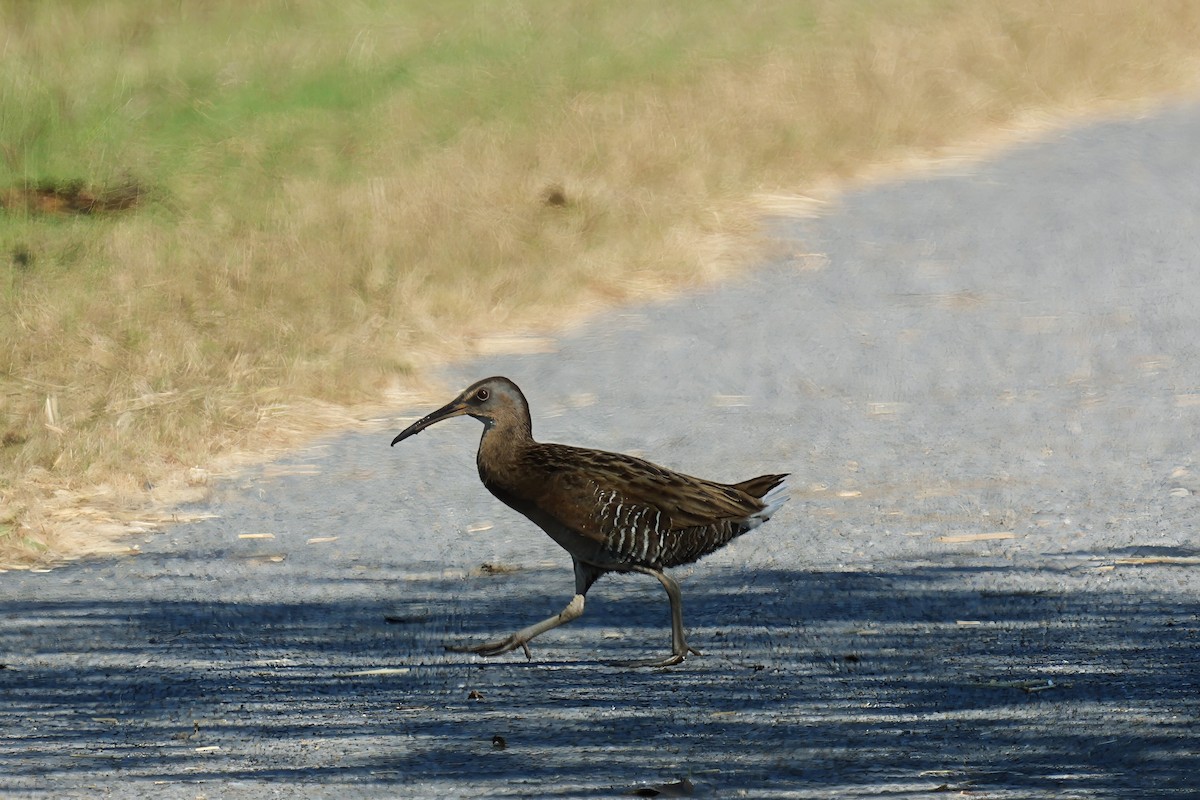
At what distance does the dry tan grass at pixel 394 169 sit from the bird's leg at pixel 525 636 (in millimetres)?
2226

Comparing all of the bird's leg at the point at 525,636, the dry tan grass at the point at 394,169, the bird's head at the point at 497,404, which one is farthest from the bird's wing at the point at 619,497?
the dry tan grass at the point at 394,169

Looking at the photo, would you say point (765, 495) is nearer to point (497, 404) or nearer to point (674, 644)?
point (674, 644)

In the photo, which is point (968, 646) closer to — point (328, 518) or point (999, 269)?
point (328, 518)

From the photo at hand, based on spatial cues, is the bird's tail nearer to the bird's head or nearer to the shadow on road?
the shadow on road

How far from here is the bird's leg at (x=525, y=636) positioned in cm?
653

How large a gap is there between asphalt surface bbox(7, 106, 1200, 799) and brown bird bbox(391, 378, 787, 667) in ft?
0.81

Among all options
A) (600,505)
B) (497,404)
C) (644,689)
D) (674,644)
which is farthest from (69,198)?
(644,689)

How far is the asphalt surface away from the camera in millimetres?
5570

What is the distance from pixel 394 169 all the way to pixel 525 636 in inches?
320

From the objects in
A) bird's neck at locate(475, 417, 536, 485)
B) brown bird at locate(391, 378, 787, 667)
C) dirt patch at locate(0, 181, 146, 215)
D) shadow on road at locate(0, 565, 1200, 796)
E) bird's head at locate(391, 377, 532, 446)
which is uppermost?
dirt patch at locate(0, 181, 146, 215)

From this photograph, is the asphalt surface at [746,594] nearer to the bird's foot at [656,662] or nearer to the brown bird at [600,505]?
the bird's foot at [656,662]

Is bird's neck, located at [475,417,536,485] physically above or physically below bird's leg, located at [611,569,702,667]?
above

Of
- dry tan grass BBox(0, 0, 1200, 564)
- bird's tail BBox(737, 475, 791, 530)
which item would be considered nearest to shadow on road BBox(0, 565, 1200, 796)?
bird's tail BBox(737, 475, 791, 530)

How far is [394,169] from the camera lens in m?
14.2
